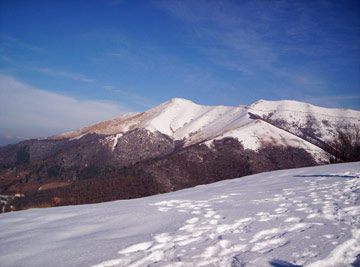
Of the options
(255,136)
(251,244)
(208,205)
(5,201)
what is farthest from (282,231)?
(5,201)

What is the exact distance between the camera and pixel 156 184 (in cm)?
9919

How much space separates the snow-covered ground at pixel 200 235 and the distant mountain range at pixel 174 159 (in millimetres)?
28746

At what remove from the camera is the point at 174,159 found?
373 feet

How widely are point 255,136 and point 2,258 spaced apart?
13135cm

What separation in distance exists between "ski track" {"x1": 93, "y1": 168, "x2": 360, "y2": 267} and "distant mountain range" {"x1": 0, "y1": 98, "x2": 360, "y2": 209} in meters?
28.4

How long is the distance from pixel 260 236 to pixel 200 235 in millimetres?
1155

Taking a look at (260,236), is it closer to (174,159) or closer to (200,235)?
(200,235)

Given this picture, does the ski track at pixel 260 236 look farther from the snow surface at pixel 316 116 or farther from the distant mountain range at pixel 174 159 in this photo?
the snow surface at pixel 316 116

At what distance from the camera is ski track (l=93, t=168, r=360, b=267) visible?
3627mm

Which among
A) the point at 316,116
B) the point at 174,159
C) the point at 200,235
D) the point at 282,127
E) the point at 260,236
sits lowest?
the point at 260,236

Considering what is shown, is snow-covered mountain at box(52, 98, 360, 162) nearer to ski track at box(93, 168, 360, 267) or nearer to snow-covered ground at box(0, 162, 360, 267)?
ski track at box(93, 168, 360, 267)

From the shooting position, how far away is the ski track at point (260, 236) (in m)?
3.63

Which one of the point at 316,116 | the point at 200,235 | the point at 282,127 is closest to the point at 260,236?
the point at 200,235

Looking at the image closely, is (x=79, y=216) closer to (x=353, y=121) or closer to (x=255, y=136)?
(x=255, y=136)
